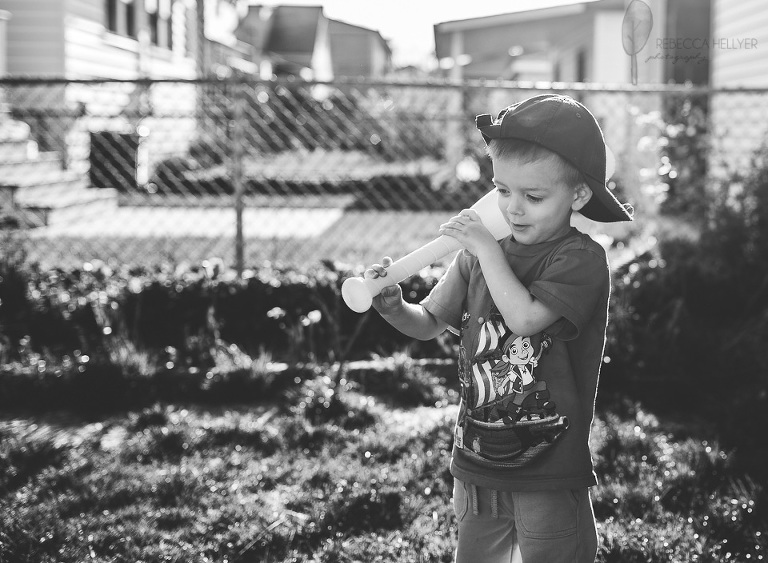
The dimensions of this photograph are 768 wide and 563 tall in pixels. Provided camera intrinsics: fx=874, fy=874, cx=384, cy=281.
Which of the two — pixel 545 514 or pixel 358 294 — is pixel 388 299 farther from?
pixel 545 514

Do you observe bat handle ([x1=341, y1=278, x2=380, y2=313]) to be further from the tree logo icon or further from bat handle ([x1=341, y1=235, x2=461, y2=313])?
the tree logo icon

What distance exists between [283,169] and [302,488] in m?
11.8

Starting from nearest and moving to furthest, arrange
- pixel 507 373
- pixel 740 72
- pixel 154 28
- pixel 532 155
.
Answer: pixel 532 155 → pixel 507 373 → pixel 740 72 → pixel 154 28

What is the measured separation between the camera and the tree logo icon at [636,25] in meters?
2.99

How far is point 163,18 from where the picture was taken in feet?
57.1

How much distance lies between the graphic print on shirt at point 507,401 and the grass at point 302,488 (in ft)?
2.37

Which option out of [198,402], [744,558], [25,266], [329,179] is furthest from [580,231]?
[329,179]

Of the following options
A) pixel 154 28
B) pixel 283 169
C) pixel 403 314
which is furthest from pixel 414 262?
pixel 154 28

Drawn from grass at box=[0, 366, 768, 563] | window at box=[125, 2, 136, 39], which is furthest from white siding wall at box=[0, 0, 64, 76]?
grass at box=[0, 366, 768, 563]

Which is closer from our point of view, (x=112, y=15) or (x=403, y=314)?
(x=403, y=314)


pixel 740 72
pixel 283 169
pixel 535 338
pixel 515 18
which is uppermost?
pixel 515 18

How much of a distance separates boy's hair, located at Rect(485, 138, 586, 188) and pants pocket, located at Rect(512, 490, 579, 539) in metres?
0.62

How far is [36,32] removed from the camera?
1196 cm

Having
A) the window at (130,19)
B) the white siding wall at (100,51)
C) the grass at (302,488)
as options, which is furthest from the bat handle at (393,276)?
the window at (130,19)
